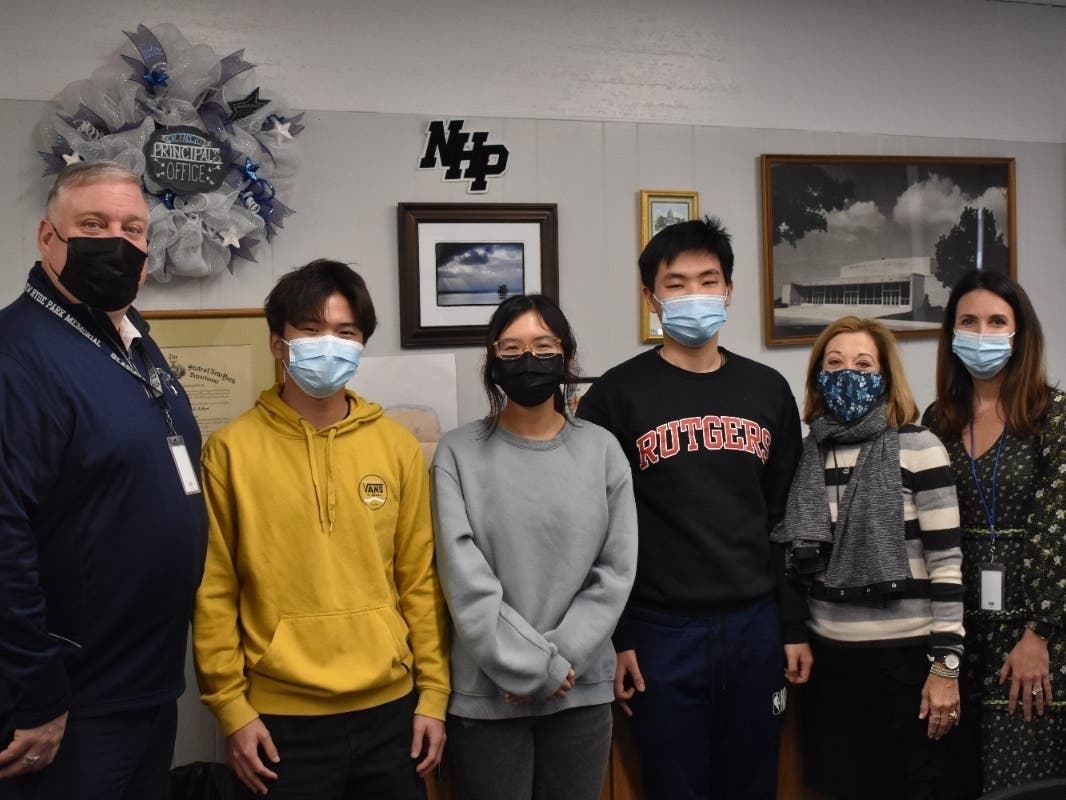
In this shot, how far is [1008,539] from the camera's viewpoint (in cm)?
197

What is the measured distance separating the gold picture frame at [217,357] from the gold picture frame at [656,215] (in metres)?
1.10

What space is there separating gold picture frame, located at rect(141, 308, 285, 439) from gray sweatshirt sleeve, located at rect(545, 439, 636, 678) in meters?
1.14

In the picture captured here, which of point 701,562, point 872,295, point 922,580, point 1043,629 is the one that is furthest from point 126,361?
point 872,295

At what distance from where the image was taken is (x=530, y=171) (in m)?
2.79

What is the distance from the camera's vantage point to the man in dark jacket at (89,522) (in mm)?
1376

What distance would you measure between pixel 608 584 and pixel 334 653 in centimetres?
51

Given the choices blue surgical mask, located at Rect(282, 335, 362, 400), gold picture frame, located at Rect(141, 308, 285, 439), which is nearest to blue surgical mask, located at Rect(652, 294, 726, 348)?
blue surgical mask, located at Rect(282, 335, 362, 400)

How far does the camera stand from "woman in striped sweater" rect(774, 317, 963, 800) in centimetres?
189

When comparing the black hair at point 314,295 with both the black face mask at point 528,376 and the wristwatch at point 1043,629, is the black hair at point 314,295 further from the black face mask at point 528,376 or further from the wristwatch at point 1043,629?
the wristwatch at point 1043,629

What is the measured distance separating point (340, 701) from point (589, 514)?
0.55m

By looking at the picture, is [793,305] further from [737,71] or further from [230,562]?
[230,562]

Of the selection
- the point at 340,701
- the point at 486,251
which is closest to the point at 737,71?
the point at 486,251

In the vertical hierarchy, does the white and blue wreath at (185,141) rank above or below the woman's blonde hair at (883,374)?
above

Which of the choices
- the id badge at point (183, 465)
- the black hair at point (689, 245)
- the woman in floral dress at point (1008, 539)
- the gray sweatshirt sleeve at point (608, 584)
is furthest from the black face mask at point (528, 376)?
the woman in floral dress at point (1008, 539)
